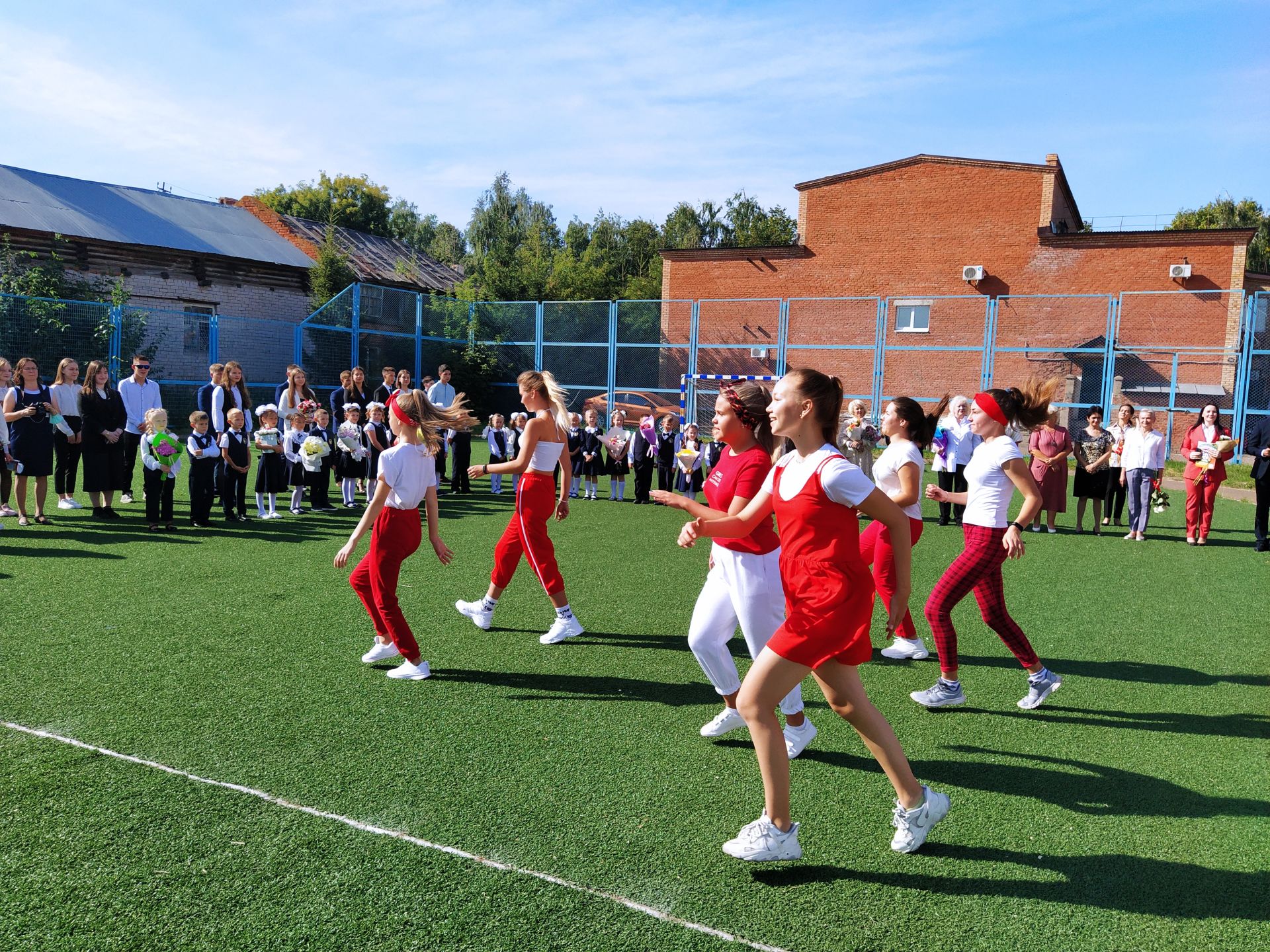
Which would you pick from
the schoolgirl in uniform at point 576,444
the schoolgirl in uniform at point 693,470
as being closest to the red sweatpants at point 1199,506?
the schoolgirl in uniform at point 693,470

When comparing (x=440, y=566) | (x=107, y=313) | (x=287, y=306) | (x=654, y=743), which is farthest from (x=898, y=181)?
(x=654, y=743)

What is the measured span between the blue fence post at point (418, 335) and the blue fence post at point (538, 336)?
3.28 meters

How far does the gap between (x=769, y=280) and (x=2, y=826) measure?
30.7m

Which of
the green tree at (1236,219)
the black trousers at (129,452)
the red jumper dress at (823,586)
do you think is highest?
the green tree at (1236,219)

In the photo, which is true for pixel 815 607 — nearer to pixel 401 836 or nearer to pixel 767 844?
pixel 767 844

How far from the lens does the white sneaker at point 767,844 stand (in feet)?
11.0

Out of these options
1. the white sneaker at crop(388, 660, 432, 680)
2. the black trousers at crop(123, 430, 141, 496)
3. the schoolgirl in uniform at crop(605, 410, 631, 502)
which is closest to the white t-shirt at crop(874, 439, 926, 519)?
the white sneaker at crop(388, 660, 432, 680)

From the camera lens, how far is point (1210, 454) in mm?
12117

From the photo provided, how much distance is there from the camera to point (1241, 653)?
6668mm

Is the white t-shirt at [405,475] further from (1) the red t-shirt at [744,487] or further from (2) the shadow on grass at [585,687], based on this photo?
(1) the red t-shirt at [744,487]

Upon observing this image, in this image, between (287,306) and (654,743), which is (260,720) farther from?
(287,306)

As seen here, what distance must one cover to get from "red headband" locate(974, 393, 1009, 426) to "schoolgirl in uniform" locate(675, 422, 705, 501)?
10.2 meters

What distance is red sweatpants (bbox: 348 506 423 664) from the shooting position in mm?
5438

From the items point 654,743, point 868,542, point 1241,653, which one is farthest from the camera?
point 1241,653
